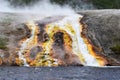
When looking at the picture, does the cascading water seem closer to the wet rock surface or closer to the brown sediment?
the brown sediment

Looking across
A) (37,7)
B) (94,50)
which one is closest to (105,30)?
(94,50)

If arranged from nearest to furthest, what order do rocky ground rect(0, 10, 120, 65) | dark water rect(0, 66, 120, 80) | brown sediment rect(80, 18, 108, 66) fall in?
dark water rect(0, 66, 120, 80) < brown sediment rect(80, 18, 108, 66) < rocky ground rect(0, 10, 120, 65)

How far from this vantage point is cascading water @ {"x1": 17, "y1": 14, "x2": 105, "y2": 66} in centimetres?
3712

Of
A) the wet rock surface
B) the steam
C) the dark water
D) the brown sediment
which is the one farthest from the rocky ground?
the steam

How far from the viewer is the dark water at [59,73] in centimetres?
3075

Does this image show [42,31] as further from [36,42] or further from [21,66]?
[21,66]

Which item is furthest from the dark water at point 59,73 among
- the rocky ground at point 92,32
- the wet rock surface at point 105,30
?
the wet rock surface at point 105,30

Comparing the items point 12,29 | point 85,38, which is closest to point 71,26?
point 85,38

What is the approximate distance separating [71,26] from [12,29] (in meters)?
5.09

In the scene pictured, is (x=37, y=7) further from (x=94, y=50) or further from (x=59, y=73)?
(x=59, y=73)

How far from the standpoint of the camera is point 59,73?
3281 cm

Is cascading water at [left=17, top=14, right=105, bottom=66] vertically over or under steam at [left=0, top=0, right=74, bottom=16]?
under

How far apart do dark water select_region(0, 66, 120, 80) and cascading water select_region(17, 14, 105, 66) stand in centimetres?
170

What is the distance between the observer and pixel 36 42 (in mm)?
39344
